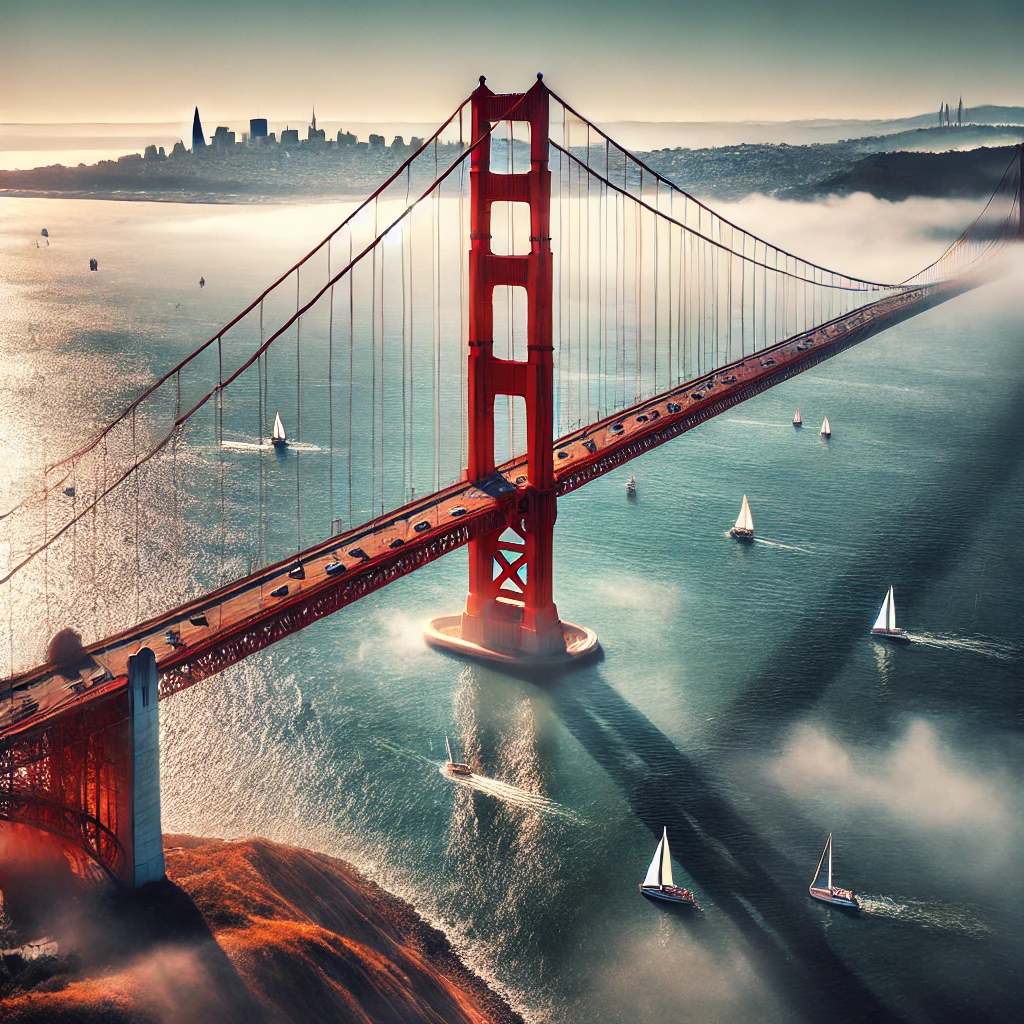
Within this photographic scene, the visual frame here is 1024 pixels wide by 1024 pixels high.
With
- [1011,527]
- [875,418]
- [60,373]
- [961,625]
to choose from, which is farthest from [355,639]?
[60,373]

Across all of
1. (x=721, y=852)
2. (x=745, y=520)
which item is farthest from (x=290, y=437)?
(x=721, y=852)

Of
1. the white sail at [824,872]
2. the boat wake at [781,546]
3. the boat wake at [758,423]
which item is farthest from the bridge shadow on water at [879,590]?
the boat wake at [758,423]

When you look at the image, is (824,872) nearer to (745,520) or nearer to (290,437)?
(745,520)

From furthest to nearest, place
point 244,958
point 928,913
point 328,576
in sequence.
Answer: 1. point 328,576
2. point 928,913
3. point 244,958

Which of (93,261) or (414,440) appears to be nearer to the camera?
(414,440)

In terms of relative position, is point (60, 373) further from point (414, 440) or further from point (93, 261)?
point (93, 261)

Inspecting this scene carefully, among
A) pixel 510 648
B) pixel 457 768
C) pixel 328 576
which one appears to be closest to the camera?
pixel 328 576

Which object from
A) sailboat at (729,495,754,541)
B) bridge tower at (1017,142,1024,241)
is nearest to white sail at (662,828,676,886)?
sailboat at (729,495,754,541)
